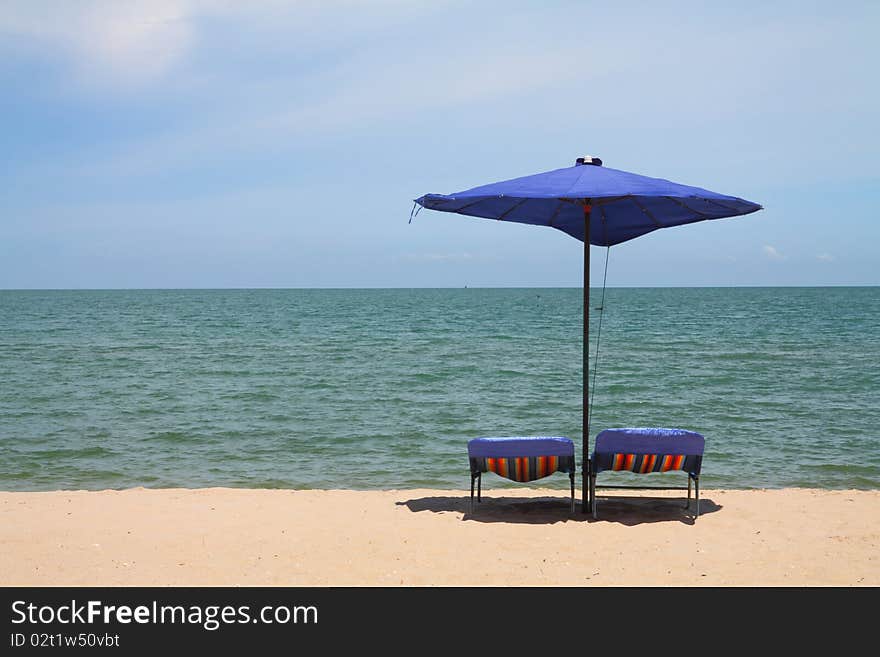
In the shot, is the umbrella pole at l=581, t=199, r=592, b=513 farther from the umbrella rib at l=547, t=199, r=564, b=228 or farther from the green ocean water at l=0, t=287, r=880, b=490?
the green ocean water at l=0, t=287, r=880, b=490

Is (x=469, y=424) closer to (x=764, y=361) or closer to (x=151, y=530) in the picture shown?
(x=151, y=530)

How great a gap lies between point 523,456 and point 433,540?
1.04 meters

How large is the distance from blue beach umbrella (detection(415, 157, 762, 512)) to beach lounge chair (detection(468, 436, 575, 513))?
1.20 ft

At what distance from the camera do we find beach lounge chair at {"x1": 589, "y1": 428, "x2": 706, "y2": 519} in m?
6.95

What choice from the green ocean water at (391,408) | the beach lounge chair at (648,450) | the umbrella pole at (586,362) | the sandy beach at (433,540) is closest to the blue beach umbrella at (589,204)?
the umbrella pole at (586,362)

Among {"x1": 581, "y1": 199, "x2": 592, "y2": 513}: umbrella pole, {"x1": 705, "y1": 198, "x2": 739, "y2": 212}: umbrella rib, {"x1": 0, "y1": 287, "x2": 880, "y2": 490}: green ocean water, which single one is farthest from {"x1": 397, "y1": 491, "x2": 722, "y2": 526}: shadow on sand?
{"x1": 705, "y1": 198, "x2": 739, "y2": 212}: umbrella rib

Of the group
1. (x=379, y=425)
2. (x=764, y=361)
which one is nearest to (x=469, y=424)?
(x=379, y=425)

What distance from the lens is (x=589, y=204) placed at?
7.04 metres

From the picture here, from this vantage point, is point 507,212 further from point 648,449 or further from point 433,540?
point 433,540

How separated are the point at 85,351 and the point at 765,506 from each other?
91.1 feet

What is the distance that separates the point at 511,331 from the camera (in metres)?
44.7

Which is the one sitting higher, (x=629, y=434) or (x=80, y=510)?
(x=629, y=434)
